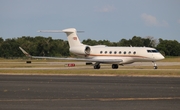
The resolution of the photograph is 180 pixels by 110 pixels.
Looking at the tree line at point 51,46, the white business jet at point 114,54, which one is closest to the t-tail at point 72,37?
the white business jet at point 114,54

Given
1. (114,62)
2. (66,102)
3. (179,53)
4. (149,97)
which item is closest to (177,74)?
(114,62)

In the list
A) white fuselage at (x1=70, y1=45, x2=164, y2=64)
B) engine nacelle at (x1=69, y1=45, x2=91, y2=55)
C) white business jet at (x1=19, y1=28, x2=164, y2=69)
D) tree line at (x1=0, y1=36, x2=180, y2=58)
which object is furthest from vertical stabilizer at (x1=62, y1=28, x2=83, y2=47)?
tree line at (x1=0, y1=36, x2=180, y2=58)

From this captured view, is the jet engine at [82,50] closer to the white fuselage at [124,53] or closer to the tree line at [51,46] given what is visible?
the white fuselage at [124,53]

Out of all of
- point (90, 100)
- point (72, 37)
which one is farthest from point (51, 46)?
point (90, 100)

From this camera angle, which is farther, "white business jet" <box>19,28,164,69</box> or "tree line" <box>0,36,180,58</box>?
"tree line" <box>0,36,180,58</box>

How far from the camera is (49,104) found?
19.1m

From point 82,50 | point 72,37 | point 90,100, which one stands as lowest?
point 90,100

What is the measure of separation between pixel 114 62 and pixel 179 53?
10313cm

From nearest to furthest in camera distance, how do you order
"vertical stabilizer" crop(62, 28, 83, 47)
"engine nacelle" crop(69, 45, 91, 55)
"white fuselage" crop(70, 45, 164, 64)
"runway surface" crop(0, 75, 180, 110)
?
"runway surface" crop(0, 75, 180, 110) < "white fuselage" crop(70, 45, 164, 64) < "engine nacelle" crop(69, 45, 91, 55) < "vertical stabilizer" crop(62, 28, 83, 47)

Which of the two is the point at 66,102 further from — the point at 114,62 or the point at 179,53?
the point at 179,53

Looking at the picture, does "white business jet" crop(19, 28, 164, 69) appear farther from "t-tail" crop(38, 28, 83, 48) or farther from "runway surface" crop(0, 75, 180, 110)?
"runway surface" crop(0, 75, 180, 110)

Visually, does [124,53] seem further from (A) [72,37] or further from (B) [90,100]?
(B) [90,100]

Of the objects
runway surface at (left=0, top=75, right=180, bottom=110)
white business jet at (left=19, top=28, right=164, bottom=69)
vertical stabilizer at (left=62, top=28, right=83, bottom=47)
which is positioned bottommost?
runway surface at (left=0, top=75, right=180, bottom=110)

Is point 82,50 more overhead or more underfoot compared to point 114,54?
more overhead
